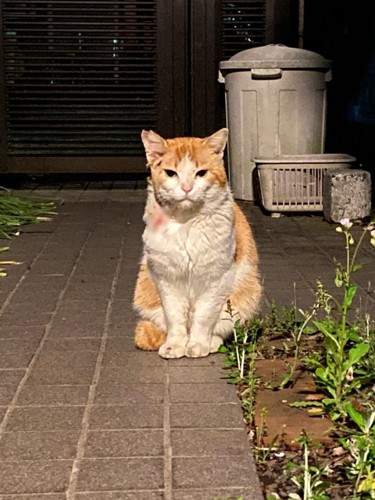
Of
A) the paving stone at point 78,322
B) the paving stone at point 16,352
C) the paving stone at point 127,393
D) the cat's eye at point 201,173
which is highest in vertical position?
the cat's eye at point 201,173

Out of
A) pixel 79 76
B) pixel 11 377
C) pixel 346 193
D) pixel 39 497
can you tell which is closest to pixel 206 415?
pixel 39 497

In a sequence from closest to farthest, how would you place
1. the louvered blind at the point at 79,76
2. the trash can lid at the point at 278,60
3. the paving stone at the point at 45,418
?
1. the paving stone at the point at 45,418
2. the trash can lid at the point at 278,60
3. the louvered blind at the point at 79,76

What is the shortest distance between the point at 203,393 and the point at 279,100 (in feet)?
16.7

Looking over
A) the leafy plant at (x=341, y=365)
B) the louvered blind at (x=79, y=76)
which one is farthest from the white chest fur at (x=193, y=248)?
the louvered blind at (x=79, y=76)

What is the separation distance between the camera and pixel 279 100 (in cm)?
812

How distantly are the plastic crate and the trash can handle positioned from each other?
2.79 feet

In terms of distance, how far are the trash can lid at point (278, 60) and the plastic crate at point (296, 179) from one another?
3.10 ft

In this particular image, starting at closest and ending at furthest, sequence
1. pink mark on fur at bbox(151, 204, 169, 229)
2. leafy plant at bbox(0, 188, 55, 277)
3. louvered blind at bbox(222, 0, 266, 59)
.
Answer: pink mark on fur at bbox(151, 204, 169, 229) < leafy plant at bbox(0, 188, 55, 277) < louvered blind at bbox(222, 0, 266, 59)

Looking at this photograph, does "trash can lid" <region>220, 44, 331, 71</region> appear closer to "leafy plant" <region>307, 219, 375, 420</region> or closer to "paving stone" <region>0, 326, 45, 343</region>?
"paving stone" <region>0, 326, 45, 343</region>

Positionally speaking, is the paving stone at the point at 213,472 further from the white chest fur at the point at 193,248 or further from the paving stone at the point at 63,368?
the white chest fur at the point at 193,248

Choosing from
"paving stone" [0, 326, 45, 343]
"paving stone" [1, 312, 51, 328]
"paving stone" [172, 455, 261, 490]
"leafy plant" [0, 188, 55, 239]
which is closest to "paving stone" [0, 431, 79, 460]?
"paving stone" [172, 455, 261, 490]

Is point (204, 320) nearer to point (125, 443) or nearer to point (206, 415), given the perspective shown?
point (206, 415)

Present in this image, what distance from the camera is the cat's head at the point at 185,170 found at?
377 centimetres

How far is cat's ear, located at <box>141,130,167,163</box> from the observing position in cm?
383
